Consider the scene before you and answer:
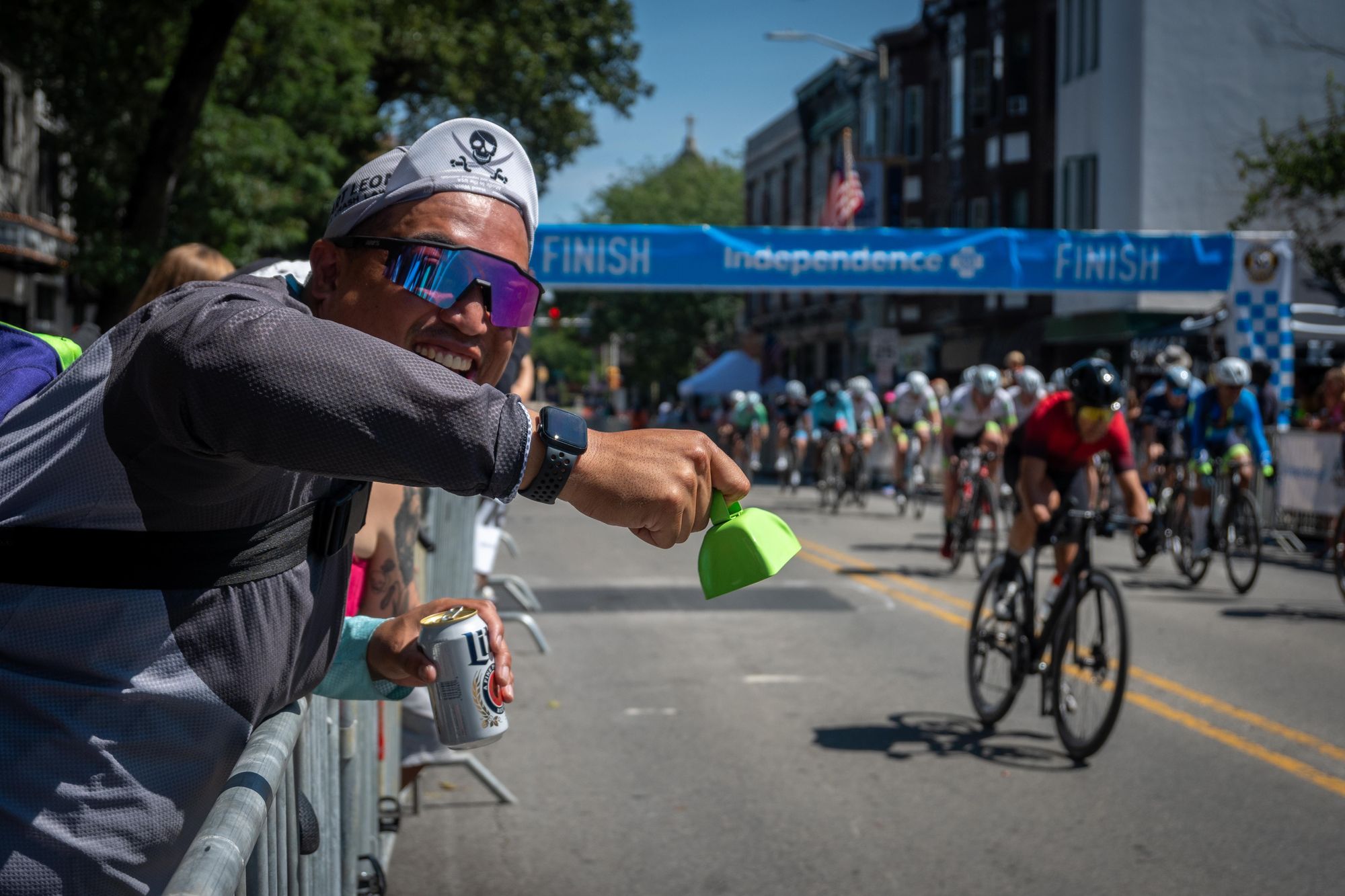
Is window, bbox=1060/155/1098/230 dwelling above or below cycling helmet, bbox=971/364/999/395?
above

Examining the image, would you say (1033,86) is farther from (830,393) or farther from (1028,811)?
(1028,811)

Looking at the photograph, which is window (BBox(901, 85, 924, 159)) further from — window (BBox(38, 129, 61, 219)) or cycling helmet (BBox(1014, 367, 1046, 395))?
cycling helmet (BBox(1014, 367, 1046, 395))

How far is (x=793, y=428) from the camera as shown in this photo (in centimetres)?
2847

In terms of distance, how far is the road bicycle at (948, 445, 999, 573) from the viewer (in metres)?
13.8

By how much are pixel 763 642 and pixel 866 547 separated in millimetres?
6453

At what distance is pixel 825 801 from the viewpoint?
586 cm

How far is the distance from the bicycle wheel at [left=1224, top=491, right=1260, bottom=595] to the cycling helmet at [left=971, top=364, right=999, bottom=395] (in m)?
2.87

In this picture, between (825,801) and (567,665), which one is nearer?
(825,801)

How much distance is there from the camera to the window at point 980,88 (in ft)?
130

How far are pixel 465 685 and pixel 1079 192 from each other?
108 ft

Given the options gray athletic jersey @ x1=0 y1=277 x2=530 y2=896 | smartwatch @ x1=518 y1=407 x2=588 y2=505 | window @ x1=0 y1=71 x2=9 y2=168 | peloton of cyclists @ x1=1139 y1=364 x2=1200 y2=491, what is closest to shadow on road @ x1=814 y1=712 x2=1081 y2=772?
gray athletic jersey @ x1=0 y1=277 x2=530 y2=896

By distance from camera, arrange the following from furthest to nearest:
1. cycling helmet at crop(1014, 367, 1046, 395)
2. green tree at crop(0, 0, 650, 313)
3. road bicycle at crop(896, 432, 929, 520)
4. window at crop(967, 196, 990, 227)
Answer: window at crop(967, 196, 990, 227) < road bicycle at crop(896, 432, 929, 520) < cycling helmet at crop(1014, 367, 1046, 395) < green tree at crop(0, 0, 650, 313)

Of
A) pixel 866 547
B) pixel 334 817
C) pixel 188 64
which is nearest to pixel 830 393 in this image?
pixel 866 547

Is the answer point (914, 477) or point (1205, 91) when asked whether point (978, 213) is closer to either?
point (1205, 91)
